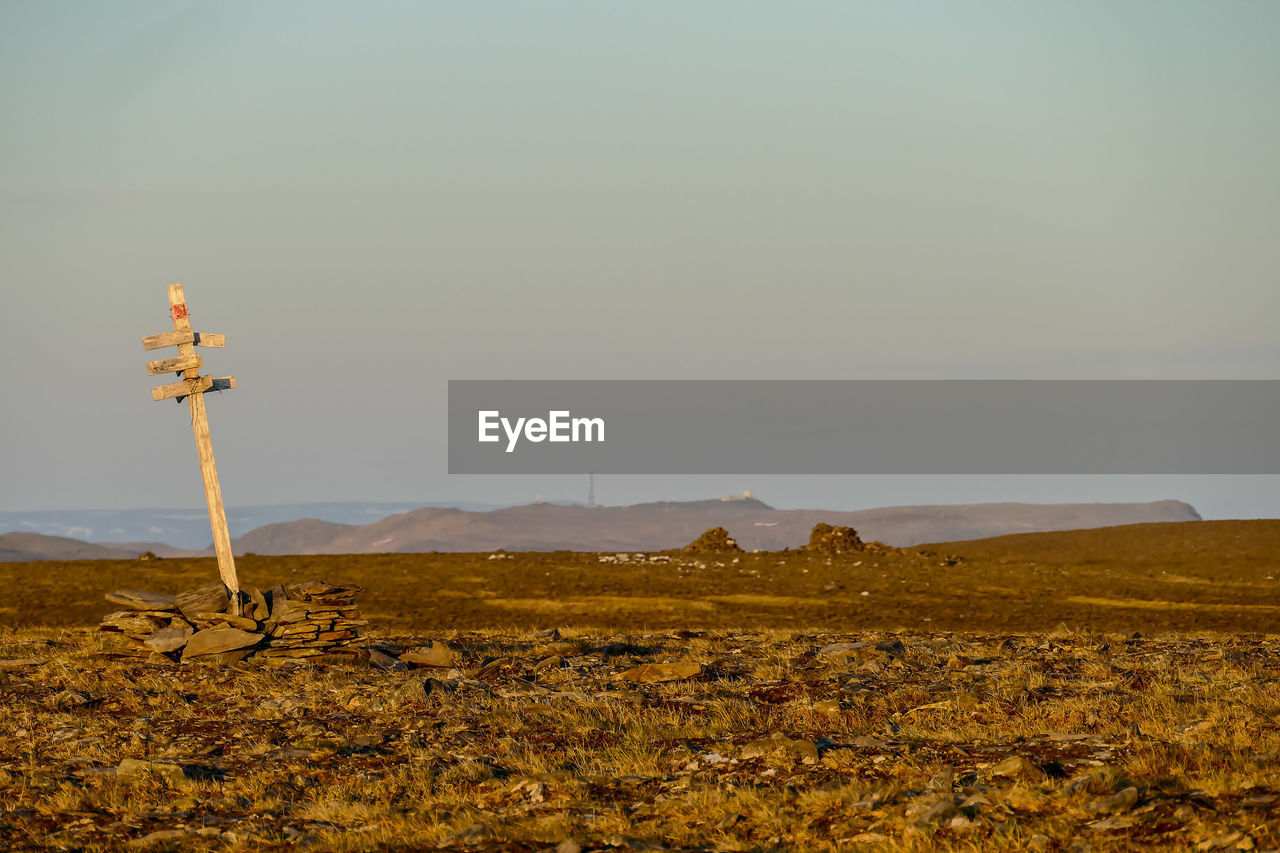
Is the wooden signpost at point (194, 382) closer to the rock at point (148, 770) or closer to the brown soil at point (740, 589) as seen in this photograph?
the rock at point (148, 770)

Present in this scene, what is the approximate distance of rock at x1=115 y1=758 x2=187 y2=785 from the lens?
13477 millimetres

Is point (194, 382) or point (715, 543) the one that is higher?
point (194, 382)

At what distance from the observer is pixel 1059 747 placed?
Answer: 13.2m

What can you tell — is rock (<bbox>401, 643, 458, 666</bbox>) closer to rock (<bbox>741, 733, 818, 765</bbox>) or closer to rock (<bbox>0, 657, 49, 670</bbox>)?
rock (<bbox>0, 657, 49, 670</bbox>)

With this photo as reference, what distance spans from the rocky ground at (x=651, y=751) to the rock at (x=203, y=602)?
1.17 meters

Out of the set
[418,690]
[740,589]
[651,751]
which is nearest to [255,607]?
[418,690]

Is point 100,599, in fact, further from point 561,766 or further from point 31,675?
point 561,766

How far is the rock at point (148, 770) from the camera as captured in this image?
1348cm

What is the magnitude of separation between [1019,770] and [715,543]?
49217 mm

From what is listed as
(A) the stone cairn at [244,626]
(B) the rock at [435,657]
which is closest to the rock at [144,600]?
(A) the stone cairn at [244,626]

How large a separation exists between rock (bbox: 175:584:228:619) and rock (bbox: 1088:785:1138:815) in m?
17.6

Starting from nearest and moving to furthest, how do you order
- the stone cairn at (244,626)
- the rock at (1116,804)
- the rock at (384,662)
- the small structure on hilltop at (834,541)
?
the rock at (1116,804) < the rock at (384,662) < the stone cairn at (244,626) < the small structure on hilltop at (834,541)

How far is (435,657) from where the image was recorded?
22141 mm

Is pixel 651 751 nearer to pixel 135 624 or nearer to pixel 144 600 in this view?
pixel 135 624
